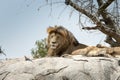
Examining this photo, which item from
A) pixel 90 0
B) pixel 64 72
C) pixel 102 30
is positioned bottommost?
pixel 64 72

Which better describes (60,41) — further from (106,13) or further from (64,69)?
(64,69)

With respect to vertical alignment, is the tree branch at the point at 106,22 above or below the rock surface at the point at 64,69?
above

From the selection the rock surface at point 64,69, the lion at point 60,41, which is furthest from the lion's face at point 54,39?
the rock surface at point 64,69

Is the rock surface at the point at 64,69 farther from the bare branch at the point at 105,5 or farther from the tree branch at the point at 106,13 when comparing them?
the bare branch at the point at 105,5

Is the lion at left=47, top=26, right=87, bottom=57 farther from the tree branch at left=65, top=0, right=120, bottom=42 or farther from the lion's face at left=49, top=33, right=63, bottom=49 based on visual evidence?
the tree branch at left=65, top=0, right=120, bottom=42

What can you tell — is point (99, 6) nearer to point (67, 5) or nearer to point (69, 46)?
point (67, 5)

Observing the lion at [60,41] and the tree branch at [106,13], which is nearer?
the tree branch at [106,13]

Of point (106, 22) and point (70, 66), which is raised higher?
point (106, 22)

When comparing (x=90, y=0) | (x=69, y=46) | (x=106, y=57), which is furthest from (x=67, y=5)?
(x=106, y=57)

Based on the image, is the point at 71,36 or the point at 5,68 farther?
the point at 71,36

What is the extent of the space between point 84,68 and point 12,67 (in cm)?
136

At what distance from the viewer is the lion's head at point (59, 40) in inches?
423

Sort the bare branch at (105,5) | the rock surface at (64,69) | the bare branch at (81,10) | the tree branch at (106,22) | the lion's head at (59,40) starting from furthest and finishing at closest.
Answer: the lion's head at (59,40) → the bare branch at (105,5) → the bare branch at (81,10) → the tree branch at (106,22) → the rock surface at (64,69)

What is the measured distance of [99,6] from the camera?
400 inches
